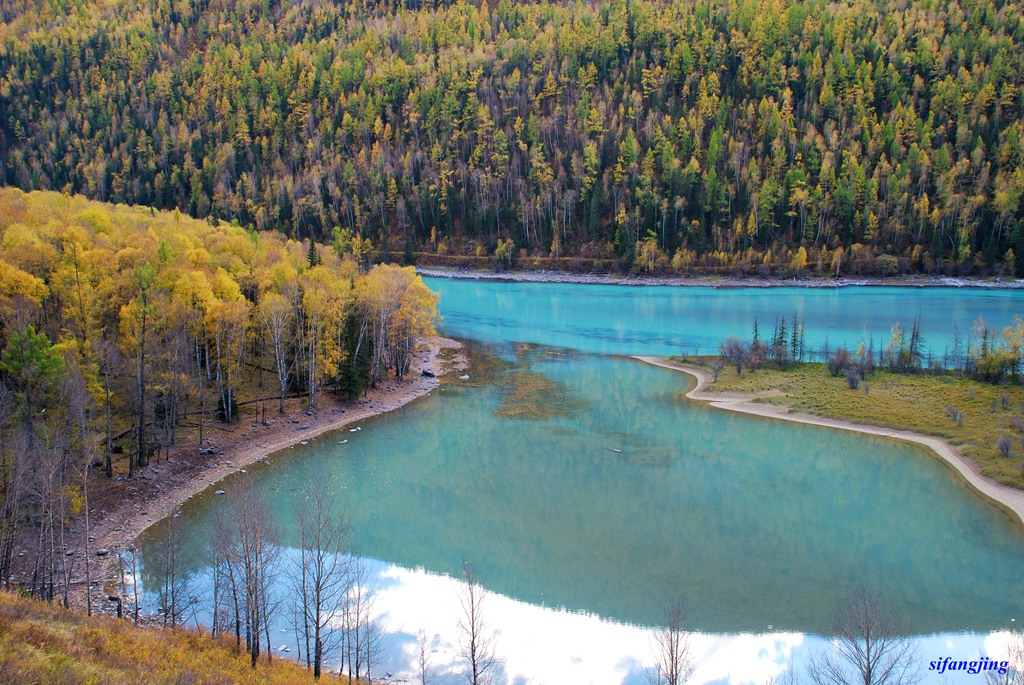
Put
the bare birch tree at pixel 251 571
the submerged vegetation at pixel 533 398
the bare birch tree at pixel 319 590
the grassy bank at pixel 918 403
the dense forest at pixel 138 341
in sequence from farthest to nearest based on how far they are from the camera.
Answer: the submerged vegetation at pixel 533 398, the grassy bank at pixel 918 403, the dense forest at pixel 138 341, the bare birch tree at pixel 319 590, the bare birch tree at pixel 251 571

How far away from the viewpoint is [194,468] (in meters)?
31.7

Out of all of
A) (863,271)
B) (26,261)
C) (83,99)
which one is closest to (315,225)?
(83,99)

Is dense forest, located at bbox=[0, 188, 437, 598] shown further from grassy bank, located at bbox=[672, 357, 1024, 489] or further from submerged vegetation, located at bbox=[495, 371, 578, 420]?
grassy bank, located at bbox=[672, 357, 1024, 489]

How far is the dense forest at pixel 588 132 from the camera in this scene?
102438 mm

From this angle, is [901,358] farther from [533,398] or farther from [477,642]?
[477,642]

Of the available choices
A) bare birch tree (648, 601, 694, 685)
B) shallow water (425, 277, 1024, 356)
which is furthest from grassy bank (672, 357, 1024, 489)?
bare birch tree (648, 601, 694, 685)

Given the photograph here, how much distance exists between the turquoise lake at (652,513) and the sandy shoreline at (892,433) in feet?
2.66

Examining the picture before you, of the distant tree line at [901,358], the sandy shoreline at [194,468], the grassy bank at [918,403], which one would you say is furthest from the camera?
the distant tree line at [901,358]

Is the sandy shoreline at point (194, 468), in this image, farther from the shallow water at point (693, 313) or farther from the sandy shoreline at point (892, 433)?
the shallow water at point (693, 313)

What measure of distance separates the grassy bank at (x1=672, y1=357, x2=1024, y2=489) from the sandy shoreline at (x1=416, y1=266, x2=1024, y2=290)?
50.1 metres

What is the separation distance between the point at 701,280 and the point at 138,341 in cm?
8145

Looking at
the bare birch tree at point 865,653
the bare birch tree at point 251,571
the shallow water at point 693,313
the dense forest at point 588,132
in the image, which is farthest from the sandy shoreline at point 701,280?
the bare birch tree at point 251,571

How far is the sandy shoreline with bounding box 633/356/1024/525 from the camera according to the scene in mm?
29917

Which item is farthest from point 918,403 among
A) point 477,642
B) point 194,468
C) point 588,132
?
point 588,132
